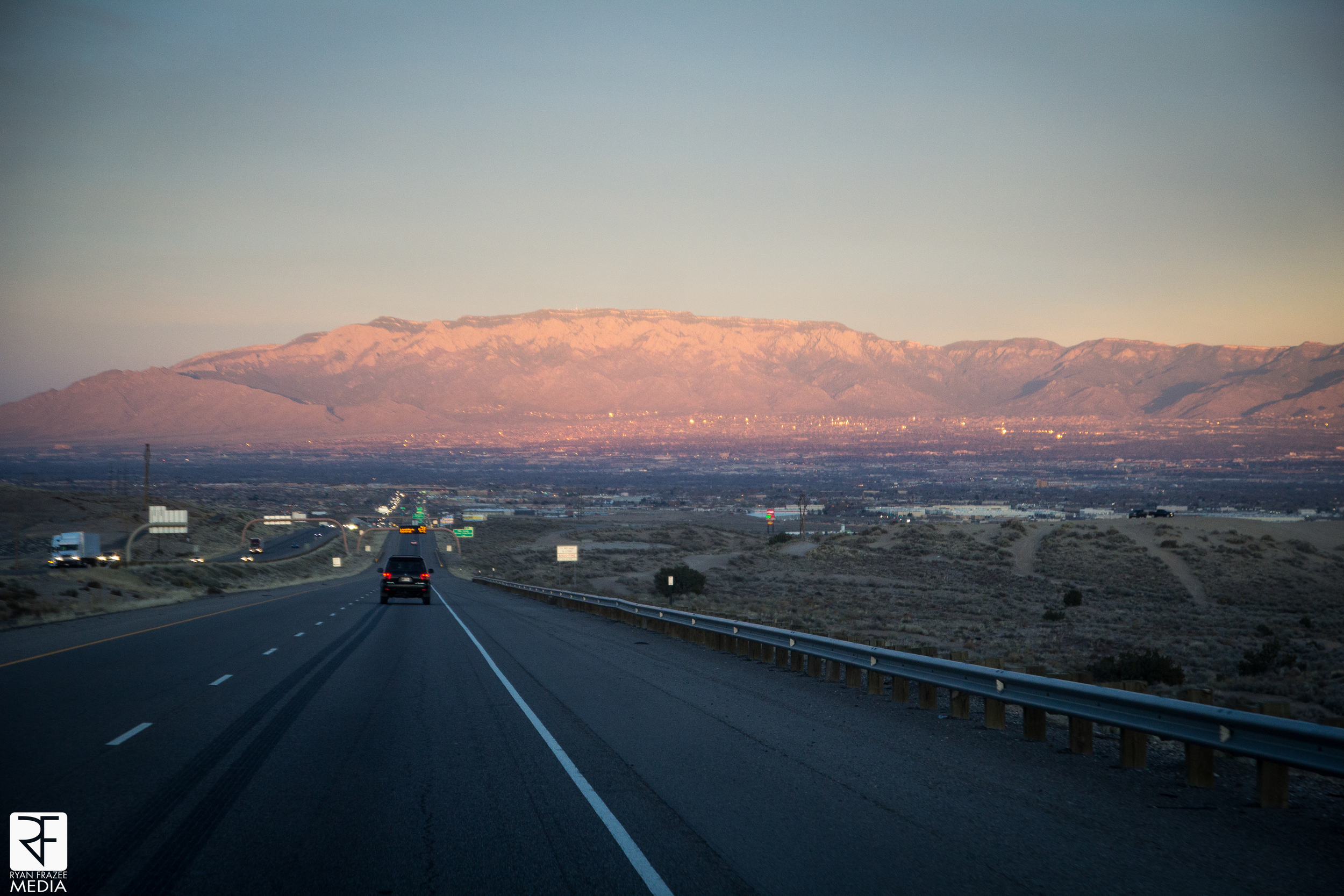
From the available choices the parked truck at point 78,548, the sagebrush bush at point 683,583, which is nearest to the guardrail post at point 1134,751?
the sagebrush bush at point 683,583

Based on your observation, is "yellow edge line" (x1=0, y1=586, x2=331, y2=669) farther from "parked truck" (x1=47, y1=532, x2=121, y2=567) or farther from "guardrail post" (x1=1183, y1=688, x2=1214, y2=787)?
"parked truck" (x1=47, y1=532, x2=121, y2=567)

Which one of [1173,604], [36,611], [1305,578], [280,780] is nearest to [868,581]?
[1173,604]

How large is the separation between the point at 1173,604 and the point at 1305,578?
55.0 feet

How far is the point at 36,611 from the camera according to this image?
2902cm

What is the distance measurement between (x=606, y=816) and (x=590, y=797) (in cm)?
58

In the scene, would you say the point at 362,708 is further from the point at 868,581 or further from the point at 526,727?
the point at 868,581

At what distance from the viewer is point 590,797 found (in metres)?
8.14

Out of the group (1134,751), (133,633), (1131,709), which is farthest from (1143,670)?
(133,633)

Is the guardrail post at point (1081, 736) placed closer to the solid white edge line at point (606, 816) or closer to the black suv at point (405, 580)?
the solid white edge line at point (606, 816)

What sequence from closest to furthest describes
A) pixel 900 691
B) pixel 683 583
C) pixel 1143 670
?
pixel 900 691 < pixel 1143 670 < pixel 683 583

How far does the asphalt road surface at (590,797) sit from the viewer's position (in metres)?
6.27

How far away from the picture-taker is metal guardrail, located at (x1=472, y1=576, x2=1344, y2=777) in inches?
284

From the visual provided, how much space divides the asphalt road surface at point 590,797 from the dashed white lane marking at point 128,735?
7 centimetres

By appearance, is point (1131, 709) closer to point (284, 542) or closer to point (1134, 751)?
point (1134, 751)
